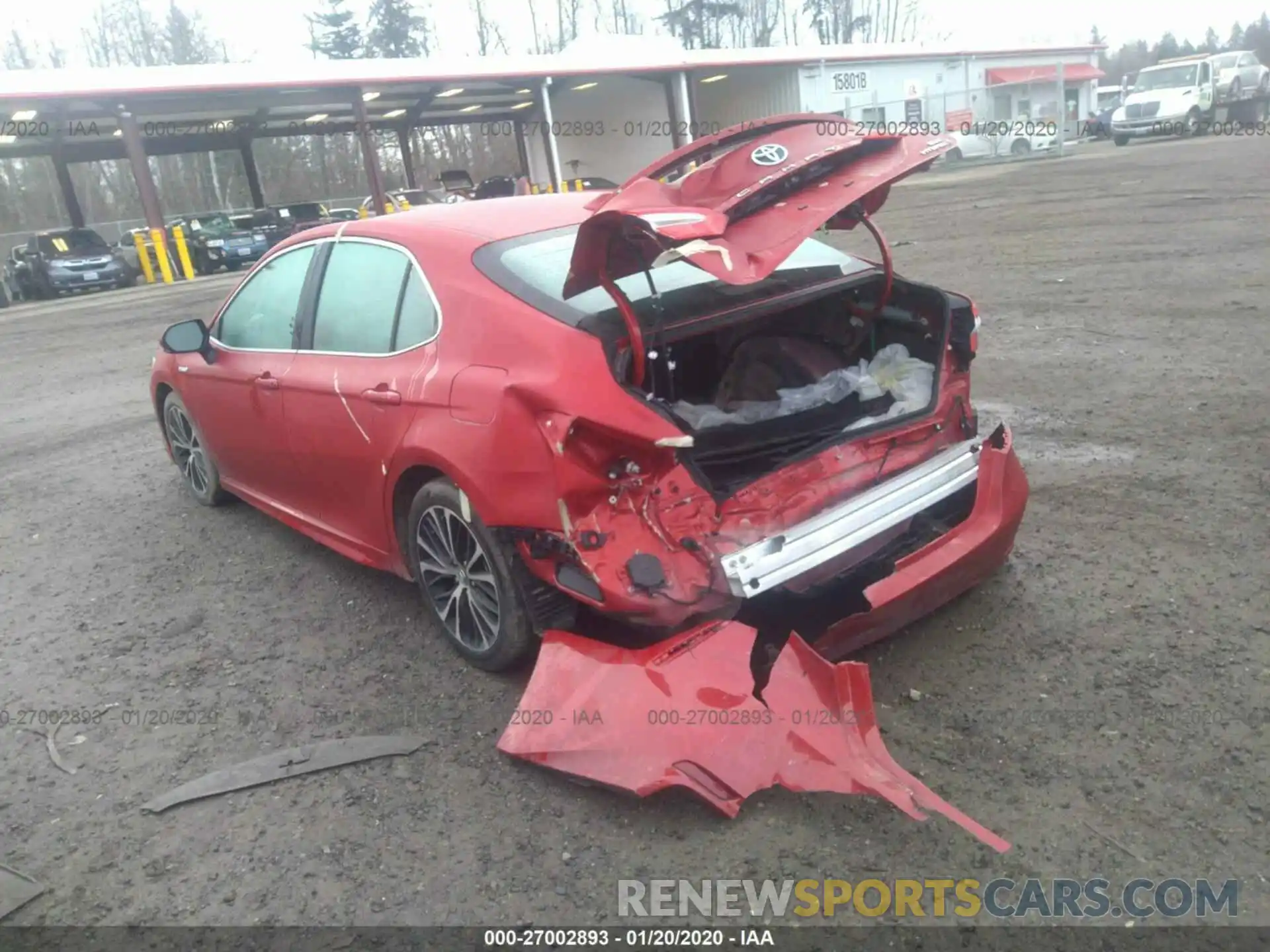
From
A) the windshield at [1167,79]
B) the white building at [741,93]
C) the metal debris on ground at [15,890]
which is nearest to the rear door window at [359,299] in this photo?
the metal debris on ground at [15,890]

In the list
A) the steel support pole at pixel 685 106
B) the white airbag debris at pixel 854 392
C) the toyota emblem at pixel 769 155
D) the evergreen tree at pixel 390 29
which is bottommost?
the white airbag debris at pixel 854 392

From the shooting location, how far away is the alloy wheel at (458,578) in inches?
131

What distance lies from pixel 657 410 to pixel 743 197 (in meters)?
0.69

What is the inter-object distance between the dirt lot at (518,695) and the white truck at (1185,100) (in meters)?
27.8

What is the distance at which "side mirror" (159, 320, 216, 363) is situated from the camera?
4.72m

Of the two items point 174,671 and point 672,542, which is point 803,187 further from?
point 174,671

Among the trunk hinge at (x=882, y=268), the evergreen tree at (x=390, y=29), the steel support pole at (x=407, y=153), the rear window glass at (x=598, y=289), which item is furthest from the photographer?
the evergreen tree at (x=390, y=29)

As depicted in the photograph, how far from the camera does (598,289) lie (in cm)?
325

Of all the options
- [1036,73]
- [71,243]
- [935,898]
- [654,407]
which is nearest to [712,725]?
[935,898]

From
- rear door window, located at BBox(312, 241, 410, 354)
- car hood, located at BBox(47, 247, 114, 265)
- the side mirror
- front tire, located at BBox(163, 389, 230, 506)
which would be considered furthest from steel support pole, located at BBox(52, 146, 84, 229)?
rear door window, located at BBox(312, 241, 410, 354)


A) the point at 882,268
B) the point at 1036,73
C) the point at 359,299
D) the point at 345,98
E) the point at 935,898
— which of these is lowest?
the point at 935,898

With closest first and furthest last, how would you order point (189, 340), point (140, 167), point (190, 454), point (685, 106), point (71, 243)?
point (189, 340)
point (190, 454)
point (71, 243)
point (140, 167)
point (685, 106)

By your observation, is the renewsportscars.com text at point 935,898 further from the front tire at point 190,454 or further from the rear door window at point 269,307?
the front tire at point 190,454

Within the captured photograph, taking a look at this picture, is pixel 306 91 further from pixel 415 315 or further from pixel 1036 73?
pixel 1036 73
